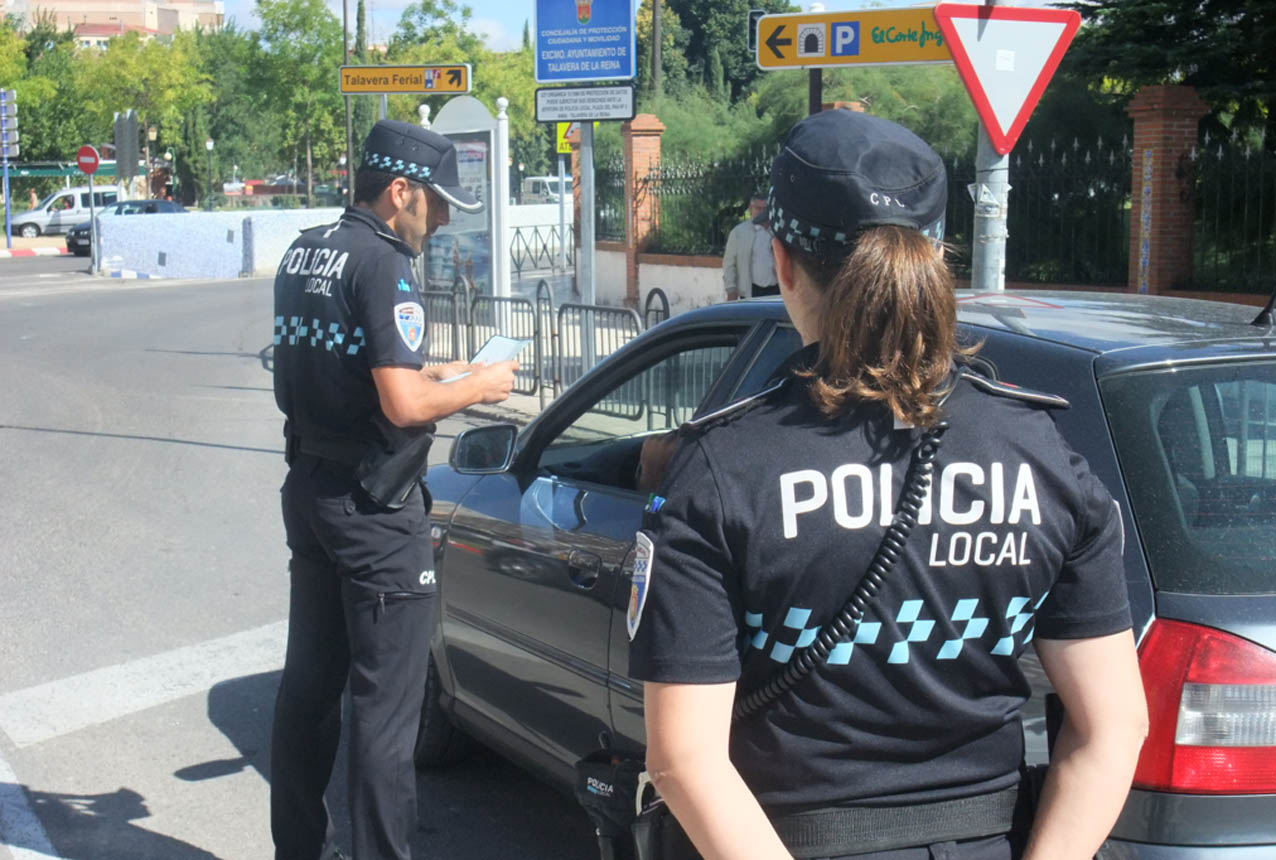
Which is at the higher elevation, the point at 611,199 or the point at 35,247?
the point at 611,199

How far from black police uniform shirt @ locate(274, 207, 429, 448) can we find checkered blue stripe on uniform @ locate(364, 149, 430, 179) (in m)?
0.12

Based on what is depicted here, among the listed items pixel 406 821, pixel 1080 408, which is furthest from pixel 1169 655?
pixel 406 821

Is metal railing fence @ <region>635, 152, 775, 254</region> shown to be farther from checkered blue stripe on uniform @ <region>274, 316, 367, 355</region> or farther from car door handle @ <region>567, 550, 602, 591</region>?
checkered blue stripe on uniform @ <region>274, 316, 367, 355</region>

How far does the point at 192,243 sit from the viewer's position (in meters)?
33.4

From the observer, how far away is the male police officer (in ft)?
10.4

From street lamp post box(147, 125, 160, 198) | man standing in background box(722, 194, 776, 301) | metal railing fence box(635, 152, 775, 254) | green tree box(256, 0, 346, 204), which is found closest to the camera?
man standing in background box(722, 194, 776, 301)

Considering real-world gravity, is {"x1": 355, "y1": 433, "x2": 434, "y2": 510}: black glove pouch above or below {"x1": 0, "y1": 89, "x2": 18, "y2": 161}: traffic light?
below

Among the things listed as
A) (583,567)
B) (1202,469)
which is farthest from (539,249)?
(1202,469)

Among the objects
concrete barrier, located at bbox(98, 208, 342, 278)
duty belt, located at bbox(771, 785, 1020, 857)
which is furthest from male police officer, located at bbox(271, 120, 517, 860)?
concrete barrier, located at bbox(98, 208, 342, 278)

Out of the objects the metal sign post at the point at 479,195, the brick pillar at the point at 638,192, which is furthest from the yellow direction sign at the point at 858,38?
the brick pillar at the point at 638,192

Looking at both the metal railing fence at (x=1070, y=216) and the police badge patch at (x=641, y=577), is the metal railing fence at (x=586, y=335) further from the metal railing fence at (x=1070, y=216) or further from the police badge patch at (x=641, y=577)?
the police badge patch at (x=641, y=577)

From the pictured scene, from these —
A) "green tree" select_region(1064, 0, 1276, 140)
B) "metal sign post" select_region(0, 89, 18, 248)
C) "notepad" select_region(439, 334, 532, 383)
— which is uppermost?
"metal sign post" select_region(0, 89, 18, 248)

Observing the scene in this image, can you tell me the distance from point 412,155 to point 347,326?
1.53 feet

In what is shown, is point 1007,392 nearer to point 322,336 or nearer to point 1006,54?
point 322,336
